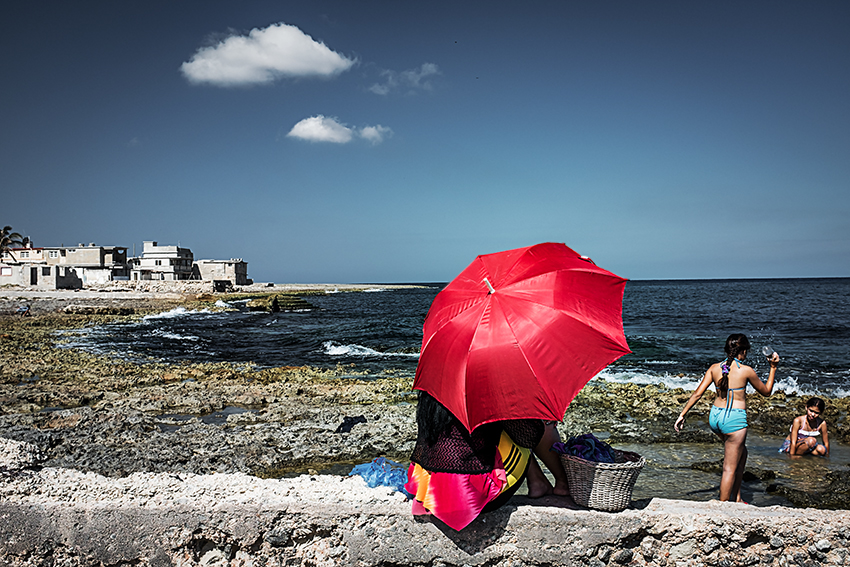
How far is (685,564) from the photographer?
340cm

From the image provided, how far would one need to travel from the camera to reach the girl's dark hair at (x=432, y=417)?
3439 mm

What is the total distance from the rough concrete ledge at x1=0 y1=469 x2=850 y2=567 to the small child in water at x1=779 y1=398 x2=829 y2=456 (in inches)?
208

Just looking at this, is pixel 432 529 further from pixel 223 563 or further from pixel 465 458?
pixel 223 563

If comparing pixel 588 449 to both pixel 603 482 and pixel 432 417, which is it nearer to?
pixel 603 482

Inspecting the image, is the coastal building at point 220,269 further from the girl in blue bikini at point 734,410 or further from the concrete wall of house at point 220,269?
the girl in blue bikini at point 734,410

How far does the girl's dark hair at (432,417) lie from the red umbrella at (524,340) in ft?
0.46

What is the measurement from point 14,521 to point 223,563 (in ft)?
4.66

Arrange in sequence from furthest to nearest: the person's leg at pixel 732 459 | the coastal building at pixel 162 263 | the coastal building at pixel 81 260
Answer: the coastal building at pixel 162 263 → the coastal building at pixel 81 260 → the person's leg at pixel 732 459

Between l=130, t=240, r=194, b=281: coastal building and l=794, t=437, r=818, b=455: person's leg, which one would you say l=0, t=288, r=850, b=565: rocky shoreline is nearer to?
l=794, t=437, r=818, b=455: person's leg

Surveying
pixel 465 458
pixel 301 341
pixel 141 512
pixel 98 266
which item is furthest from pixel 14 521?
pixel 98 266

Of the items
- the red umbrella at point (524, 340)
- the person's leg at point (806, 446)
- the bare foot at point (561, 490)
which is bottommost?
the person's leg at point (806, 446)

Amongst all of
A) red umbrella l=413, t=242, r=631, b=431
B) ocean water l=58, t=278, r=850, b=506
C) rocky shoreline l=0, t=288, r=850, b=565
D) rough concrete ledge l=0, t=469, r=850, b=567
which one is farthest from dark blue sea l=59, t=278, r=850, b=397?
red umbrella l=413, t=242, r=631, b=431

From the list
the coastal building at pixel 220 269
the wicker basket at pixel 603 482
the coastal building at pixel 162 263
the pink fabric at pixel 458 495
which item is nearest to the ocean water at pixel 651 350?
the wicker basket at pixel 603 482

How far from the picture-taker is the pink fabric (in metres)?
3.25
